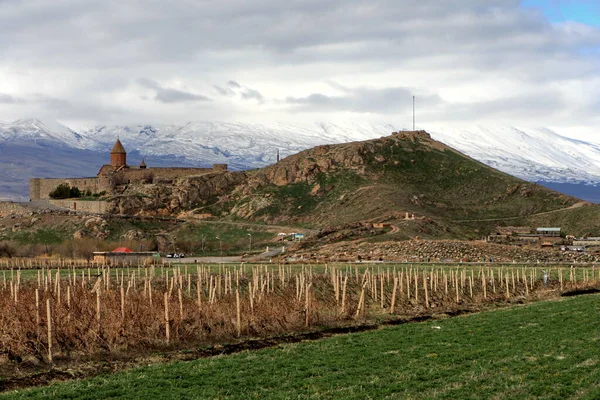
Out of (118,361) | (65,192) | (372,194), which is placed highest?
(65,192)

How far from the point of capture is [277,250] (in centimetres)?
10712

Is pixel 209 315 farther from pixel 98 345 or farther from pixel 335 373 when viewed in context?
pixel 335 373

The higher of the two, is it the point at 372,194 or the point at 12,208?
the point at 372,194

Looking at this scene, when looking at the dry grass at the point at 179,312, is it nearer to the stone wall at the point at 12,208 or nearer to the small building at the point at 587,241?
the small building at the point at 587,241

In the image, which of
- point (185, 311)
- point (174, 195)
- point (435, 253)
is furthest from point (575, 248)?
point (185, 311)

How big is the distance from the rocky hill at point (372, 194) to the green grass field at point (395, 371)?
80.8 m

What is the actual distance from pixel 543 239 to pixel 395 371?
8975cm

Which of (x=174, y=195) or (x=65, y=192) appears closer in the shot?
(x=174, y=195)

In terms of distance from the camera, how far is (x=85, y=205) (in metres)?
138

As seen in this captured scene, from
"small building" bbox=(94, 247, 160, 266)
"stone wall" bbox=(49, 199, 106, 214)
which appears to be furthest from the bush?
"small building" bbox=(94, 247, 160, 266)

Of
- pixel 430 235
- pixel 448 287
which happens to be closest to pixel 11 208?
pixel 430 235

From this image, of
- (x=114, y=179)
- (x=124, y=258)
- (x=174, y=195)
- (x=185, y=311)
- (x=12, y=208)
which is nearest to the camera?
(x=185, y=311)

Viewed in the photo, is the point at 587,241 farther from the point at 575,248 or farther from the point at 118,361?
the point at 118,361

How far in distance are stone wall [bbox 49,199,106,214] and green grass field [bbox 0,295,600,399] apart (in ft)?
344
